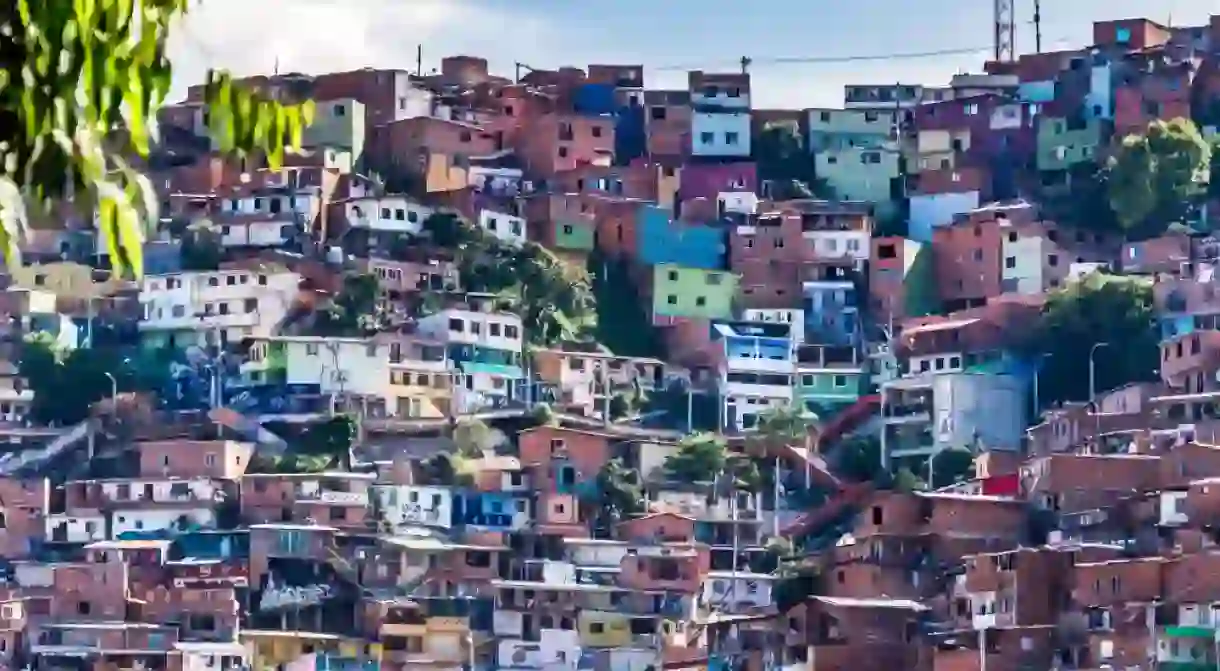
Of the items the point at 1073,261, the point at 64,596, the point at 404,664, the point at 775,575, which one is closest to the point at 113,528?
the point at 64,596

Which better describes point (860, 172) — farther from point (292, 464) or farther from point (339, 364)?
point (292, 464)

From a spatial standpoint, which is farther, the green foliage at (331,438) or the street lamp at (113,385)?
the street lamp at (113,385)

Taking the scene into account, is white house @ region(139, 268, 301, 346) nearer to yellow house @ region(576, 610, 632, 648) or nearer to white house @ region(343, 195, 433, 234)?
white house @ region(343, 195, 433, 234)

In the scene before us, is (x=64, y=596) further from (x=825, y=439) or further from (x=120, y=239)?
(x=120, y=239)

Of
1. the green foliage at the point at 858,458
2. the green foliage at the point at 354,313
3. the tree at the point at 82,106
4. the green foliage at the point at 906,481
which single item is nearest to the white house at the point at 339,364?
the green foliage at the point at 354,313

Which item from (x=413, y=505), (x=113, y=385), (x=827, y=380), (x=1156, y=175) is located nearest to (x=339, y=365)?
(x=413, y=505)

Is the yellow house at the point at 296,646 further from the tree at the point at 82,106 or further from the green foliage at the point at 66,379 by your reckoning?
the tree at the point at 82,106
